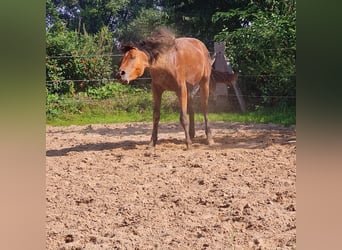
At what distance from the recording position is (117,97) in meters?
4.84

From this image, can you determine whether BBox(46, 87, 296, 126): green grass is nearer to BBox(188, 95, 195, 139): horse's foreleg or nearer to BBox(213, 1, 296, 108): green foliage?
BBox(213, 1, 296, 108): green foliage

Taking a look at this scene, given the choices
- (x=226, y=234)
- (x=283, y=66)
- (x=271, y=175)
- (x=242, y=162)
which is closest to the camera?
(x=226, y=234)

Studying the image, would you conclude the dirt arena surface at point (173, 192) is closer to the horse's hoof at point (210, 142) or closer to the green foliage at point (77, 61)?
the horse's hoof at point (210, 142)

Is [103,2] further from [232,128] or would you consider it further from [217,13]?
[232,128]

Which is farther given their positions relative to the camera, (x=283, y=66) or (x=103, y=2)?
(x=103, y=2)

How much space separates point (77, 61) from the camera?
16.2ft

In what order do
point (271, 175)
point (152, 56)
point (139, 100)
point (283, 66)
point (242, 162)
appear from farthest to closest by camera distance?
1. point (139, 100)
2. point (283, 66)
3. point (152, 56)
4. point (242, 162)
5. point (271, 175)

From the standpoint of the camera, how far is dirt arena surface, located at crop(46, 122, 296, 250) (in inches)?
72.5

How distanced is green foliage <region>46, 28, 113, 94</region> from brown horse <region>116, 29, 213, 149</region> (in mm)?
1373

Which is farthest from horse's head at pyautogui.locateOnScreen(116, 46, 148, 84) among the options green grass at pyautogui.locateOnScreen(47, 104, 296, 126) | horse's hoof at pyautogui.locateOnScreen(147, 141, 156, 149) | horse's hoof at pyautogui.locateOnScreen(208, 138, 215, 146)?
green grass at pyautogui.locateOnScreen(47, 104, 296, 126)

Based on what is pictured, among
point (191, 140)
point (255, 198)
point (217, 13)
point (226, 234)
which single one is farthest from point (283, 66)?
point (226, 234)

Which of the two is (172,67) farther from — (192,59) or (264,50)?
(264,50)

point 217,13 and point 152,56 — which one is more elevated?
point 217,13

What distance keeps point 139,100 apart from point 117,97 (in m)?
0.23
